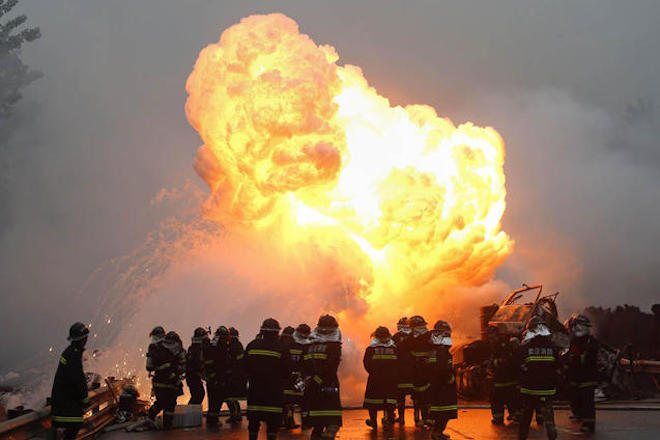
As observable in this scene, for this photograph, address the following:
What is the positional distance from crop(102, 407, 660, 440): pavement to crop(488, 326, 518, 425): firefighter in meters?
0.52

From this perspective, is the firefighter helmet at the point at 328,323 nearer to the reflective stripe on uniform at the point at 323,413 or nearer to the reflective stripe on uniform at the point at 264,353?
the reflective stripe on uniform at the point at 264,353

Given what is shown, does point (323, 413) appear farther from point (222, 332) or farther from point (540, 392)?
point (222, 332)

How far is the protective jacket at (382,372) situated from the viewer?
1332 centimetres

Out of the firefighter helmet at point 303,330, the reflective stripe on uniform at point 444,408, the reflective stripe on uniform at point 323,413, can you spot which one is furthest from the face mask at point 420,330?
the reflective stripe on uniform at point 323,413

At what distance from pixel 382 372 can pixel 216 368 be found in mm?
5357

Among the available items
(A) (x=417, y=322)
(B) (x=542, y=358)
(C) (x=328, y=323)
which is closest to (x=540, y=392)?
(B) (x=542, y=358)

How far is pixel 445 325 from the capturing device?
1320cm

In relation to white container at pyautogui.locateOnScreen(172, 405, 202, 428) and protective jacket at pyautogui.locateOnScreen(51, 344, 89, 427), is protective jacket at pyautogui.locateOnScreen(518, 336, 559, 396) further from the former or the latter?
white container at pyautogui.locateOnScreen(172, 405, 202, 428)

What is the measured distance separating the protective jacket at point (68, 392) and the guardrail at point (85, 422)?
53cm

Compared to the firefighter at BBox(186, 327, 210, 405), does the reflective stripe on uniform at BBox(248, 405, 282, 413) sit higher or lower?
lower

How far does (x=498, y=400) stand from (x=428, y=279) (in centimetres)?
1788

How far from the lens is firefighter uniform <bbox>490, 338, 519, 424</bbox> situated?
15.7 metres

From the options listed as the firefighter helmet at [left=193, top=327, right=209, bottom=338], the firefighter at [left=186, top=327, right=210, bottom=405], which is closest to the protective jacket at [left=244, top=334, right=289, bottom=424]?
the firefighter at [left=186, top=327, right=210, bottom=405]

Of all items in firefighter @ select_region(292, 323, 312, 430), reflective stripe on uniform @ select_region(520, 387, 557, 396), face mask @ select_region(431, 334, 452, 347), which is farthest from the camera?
face mask @ select_region(431, 334, 452, 347)
